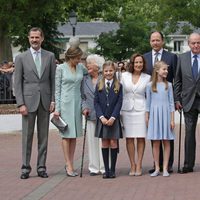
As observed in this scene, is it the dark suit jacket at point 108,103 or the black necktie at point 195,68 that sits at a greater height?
the black necktie at point 195,68

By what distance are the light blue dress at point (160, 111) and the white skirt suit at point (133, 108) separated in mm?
97

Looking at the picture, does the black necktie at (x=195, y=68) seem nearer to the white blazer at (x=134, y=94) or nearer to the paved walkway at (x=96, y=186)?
the white blazer at (x=134, y=94)

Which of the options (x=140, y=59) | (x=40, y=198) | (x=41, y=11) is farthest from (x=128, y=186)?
(x=41, y=11)

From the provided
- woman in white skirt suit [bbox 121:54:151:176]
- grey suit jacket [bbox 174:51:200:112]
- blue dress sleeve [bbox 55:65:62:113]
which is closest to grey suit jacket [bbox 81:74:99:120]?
blue dress sleeve [bbox 55:65:62:113]

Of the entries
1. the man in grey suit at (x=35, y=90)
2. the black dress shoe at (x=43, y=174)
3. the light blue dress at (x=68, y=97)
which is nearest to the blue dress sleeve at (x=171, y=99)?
the light blue dress at (x=68, y=97)

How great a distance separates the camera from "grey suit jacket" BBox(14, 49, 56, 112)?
10.9 metres

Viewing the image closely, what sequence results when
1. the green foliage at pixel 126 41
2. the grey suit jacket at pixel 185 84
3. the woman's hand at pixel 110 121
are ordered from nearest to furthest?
the woman's hand at pixel 110 121 → the grey suit jacket at pixel 185 84 → the green foliage at pixel 126 41

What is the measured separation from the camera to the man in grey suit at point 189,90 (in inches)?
435

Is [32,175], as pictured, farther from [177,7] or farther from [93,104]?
[177,7]

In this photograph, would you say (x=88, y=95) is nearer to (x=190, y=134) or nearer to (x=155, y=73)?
(x=155, y=73)

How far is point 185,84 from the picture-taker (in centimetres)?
1109

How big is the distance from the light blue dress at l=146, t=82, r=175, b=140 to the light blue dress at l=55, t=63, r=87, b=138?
1060 millimetres

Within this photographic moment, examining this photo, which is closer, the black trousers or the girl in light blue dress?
the girl in light blue dress

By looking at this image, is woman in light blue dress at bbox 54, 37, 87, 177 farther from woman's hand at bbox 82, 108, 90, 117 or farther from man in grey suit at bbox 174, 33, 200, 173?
man in grey suit at bbox 174, 33, 200, 173
